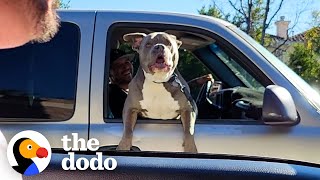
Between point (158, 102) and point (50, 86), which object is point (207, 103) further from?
point (50, 86)

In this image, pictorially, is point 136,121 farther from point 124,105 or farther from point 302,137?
point 302,137

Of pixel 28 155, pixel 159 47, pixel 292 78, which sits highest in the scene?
pixel 159 47

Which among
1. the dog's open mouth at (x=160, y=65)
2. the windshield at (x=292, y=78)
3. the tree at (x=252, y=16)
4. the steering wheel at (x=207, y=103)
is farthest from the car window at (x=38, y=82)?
the tree at (x=252, y=16)

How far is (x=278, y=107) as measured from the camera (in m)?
2.54

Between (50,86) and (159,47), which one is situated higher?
(159,47)

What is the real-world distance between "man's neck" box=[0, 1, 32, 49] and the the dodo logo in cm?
30

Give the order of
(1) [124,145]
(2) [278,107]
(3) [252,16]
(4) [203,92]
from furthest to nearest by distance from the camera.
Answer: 1. (3) [252,16]
2. (4) [203,92]
3. (1) [124,145]
4. (2) [278,107]

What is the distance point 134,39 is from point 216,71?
0.61 m

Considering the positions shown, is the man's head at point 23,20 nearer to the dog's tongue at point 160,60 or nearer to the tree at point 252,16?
the dog's tongue at point 160,60

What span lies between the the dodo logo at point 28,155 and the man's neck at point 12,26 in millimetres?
304

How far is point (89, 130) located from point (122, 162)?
136 centimetres

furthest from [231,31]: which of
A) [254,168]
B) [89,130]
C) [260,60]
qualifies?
[254,168]

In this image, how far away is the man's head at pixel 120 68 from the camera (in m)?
2.96

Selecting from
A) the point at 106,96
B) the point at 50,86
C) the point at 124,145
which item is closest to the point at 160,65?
the point at 106,96
